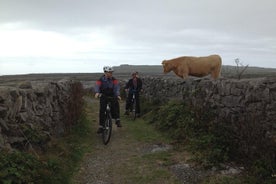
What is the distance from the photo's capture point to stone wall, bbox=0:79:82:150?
20.6ft

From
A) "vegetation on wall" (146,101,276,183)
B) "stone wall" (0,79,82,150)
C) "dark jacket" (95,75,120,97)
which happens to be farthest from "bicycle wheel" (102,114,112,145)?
"vegetation on wall" (146,101,276,183)

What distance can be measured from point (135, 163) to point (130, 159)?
41 centimetres

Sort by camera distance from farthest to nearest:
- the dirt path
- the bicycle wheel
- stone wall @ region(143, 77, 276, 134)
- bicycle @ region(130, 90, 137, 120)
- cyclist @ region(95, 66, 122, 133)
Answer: bicycle @ region(130, 90, 137, 120) < cyclist @ region(95, 66, 122, 133) < the bicycle wheel < the dirt path < stone wall @ region(143, 77, 276, 134)

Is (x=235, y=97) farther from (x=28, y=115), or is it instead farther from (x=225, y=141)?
(x=28, y=115)

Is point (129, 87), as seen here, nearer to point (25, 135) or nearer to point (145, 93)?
point (145, 93)

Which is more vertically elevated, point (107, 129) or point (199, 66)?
point (199, 66)

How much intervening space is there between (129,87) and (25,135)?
906cm

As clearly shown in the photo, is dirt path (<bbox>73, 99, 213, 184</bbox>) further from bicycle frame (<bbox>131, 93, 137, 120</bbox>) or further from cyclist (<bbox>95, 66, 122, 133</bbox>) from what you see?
bicycle frame (<bbox>131, 93, 137, 120</bbox>)

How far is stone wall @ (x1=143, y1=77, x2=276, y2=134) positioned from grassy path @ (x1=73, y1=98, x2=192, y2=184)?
149 centimetres

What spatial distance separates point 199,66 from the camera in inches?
536

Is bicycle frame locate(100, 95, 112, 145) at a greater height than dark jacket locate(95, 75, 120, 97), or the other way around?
dark jacket locate(95, 75, 120, 97)

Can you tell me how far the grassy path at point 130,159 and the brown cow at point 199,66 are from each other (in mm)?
3026

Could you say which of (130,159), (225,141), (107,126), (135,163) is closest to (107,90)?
(107,126)

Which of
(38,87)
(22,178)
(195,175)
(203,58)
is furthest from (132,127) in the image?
(22,178)
